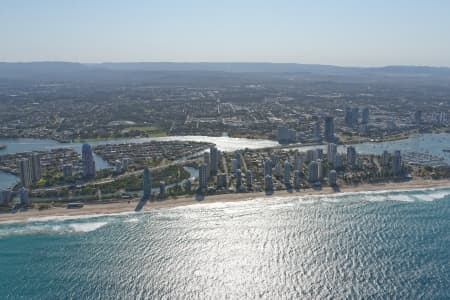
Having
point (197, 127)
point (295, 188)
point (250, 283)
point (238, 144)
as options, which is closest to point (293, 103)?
point (197, 127)

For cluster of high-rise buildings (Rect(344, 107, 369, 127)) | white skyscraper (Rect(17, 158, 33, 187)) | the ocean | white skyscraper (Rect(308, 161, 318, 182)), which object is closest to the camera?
the ocean

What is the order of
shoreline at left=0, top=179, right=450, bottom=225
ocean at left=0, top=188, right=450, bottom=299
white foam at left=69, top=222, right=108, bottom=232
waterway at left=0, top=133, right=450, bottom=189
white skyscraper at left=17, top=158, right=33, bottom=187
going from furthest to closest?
waterway at left=0, top=133, right=450, bottom=189, white skyscraper at left=17, top=158, right=33, bottom=187, shoreline at left=0, top=179, right=450, bottom=225, white foam at left=69, top=222, right=108, bottom=232, ocean at left=0, top=188, right=450, bottom=299

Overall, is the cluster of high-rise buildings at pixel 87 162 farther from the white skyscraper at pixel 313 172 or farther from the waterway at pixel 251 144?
the white skyscraper at pixel 313 172

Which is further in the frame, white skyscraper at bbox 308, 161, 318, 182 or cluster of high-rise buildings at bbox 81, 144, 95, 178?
cluster of high-rise buildings at bbox 81, 144, 95, 178

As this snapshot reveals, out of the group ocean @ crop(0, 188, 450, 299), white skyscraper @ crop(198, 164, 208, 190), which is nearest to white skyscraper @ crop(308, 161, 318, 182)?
ocean @ crop(0, 188, 450, 299)

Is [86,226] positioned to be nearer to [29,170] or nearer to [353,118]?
[29,170]

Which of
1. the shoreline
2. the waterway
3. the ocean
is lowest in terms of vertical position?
the ocean

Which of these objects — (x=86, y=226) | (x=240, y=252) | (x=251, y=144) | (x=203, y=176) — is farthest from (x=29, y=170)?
(x=251, y=144)

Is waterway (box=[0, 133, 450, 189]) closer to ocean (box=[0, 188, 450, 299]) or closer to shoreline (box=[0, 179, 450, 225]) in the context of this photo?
shoreline (box=[0, 179, 450, 225])
